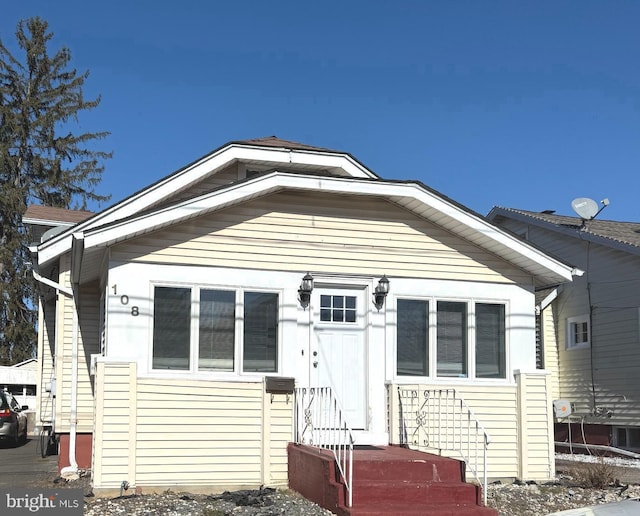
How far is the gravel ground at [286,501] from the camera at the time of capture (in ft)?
29.8

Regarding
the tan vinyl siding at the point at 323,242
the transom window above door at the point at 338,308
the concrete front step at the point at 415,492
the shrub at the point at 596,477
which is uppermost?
the tan vinyl siding at the point at 323,242

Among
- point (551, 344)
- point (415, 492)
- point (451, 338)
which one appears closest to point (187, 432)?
point (415, 492)

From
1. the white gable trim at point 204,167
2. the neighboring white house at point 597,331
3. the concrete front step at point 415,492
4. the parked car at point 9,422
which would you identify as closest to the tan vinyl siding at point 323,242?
the white gable trim at point 204,167

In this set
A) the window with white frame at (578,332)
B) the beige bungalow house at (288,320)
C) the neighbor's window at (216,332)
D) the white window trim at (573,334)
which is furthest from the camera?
the window with white frame at (578,332)

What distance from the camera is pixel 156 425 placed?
34.2 feet

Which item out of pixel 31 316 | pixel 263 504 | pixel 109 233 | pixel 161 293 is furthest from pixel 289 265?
pixel 31 316

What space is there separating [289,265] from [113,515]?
4019 mm

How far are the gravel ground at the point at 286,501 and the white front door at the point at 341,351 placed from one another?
1642 millimetres

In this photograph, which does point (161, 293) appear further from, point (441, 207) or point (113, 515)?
point (441, 207)

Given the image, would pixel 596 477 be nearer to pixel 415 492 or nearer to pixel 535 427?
pixel 535 427

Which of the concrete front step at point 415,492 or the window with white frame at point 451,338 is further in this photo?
the window with white frame at point 451,338

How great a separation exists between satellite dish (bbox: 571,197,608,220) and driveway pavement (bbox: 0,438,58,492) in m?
12.1

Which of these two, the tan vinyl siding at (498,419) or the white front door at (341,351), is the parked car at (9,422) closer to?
the white front door at (341,351)

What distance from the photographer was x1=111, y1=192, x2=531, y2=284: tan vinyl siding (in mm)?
10945
